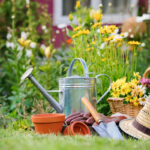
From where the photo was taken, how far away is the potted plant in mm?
3115

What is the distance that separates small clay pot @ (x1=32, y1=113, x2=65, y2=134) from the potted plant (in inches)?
33.7

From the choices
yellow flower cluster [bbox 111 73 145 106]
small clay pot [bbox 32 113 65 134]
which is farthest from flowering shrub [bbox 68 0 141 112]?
small clay pot [bbox 32 113 65 134]

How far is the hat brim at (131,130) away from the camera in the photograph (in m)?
2.43

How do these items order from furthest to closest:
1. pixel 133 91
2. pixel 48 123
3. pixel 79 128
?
pixel 133 91 < pixel 79 128 < pixel 48 123

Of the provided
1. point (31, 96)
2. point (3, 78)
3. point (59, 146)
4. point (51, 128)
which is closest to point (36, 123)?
point (51, 128)

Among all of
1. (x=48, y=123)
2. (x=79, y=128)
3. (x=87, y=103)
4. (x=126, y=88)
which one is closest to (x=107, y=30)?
(x=126, y=88)

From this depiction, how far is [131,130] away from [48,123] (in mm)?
674

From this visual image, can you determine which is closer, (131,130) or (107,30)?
(131,130)

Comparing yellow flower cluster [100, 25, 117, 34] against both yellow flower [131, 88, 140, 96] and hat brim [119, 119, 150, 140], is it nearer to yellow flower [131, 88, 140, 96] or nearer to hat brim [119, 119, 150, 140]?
yellow flower [131, 88, 140, 96]

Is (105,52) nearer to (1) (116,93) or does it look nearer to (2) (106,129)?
(1) (116,93)

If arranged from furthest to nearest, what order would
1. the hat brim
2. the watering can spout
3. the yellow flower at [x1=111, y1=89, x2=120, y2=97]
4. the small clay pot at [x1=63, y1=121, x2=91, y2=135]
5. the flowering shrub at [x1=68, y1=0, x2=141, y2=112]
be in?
the flowering shrub at [x1=68, y1=0, x2=141, y2=112], the yellow flower at [x1=111, y1=89, x2=120, y2=97], the watering can spout, the small clay pot at [x1=63, y1=121, x2=91, y2=135], the hat brim

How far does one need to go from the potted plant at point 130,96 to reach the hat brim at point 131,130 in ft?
1.53

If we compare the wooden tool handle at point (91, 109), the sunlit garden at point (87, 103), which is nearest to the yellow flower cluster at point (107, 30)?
the sunlit garden at point (87, 103)

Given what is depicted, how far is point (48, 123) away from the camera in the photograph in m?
2.49
